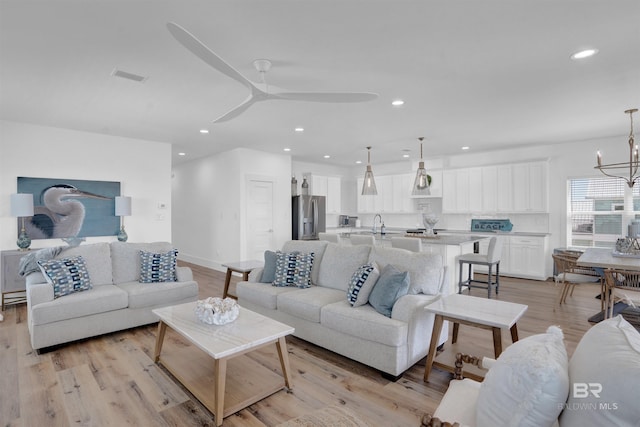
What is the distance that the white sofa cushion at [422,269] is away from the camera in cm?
301

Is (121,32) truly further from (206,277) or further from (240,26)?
(206,277)

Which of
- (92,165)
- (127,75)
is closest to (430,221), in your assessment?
(127,75)

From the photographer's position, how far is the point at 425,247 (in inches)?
207

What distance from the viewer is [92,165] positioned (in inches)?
212

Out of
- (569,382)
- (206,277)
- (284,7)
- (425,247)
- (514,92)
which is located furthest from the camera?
(206,277)

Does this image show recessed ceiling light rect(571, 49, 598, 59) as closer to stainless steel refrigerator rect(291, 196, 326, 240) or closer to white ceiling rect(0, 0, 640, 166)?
white ceiling rect(0, 0, 640, 166)

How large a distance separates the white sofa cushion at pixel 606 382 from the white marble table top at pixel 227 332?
1.74 metres

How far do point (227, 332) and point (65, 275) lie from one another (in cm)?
217

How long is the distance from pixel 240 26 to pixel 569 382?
261 cm

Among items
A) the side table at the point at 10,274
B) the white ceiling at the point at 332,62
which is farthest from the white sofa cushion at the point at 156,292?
the white ceiling at the point at 332,62

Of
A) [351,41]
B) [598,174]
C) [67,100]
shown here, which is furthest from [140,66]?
[598,174]

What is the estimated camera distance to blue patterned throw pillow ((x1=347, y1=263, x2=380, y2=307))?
296 cm

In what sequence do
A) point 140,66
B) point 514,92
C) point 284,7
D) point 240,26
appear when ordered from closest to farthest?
point 284,7 → point 240,26 → point 140,66 → point 514,92

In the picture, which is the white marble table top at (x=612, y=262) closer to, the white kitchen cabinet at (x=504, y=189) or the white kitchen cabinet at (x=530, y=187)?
the white kitchen cabinet at (x=530, y=187)
